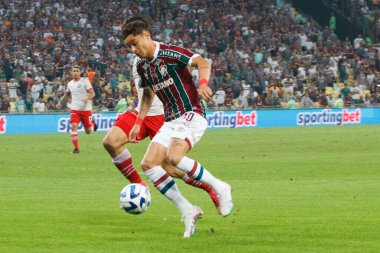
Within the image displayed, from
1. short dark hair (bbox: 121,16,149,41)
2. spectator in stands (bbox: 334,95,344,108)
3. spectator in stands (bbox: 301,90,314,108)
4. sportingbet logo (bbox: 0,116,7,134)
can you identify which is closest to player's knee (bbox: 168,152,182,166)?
short dark hair (bbox: 121,16,149,41)

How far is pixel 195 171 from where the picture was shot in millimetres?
9914

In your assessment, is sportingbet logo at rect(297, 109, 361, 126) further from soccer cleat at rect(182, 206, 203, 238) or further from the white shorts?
soccer cleat at rect(182, 206, 203, 238)

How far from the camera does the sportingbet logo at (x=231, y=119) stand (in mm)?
43625

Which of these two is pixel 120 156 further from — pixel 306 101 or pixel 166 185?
pixel 306 101

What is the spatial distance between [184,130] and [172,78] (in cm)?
60

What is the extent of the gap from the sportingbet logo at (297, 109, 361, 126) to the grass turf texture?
1946 centimetres

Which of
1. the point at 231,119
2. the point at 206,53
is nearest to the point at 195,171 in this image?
the point at 231,119

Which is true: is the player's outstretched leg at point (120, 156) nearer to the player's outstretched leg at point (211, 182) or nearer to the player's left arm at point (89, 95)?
the player's outstretched leg at point (211, 182)

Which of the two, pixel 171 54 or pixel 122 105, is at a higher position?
pixel 171 54

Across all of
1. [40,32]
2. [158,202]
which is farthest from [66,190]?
[40,32]

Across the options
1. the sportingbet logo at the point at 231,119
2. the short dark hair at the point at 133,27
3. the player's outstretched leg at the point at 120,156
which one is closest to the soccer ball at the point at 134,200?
the short dark hair at the point at 133,27

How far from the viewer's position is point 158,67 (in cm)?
1020

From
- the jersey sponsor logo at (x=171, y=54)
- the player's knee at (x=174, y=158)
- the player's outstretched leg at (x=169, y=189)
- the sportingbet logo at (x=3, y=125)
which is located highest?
→ the jersey sponsor logo at (x=171, y=54)

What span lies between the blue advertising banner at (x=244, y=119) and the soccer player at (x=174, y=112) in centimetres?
2903
